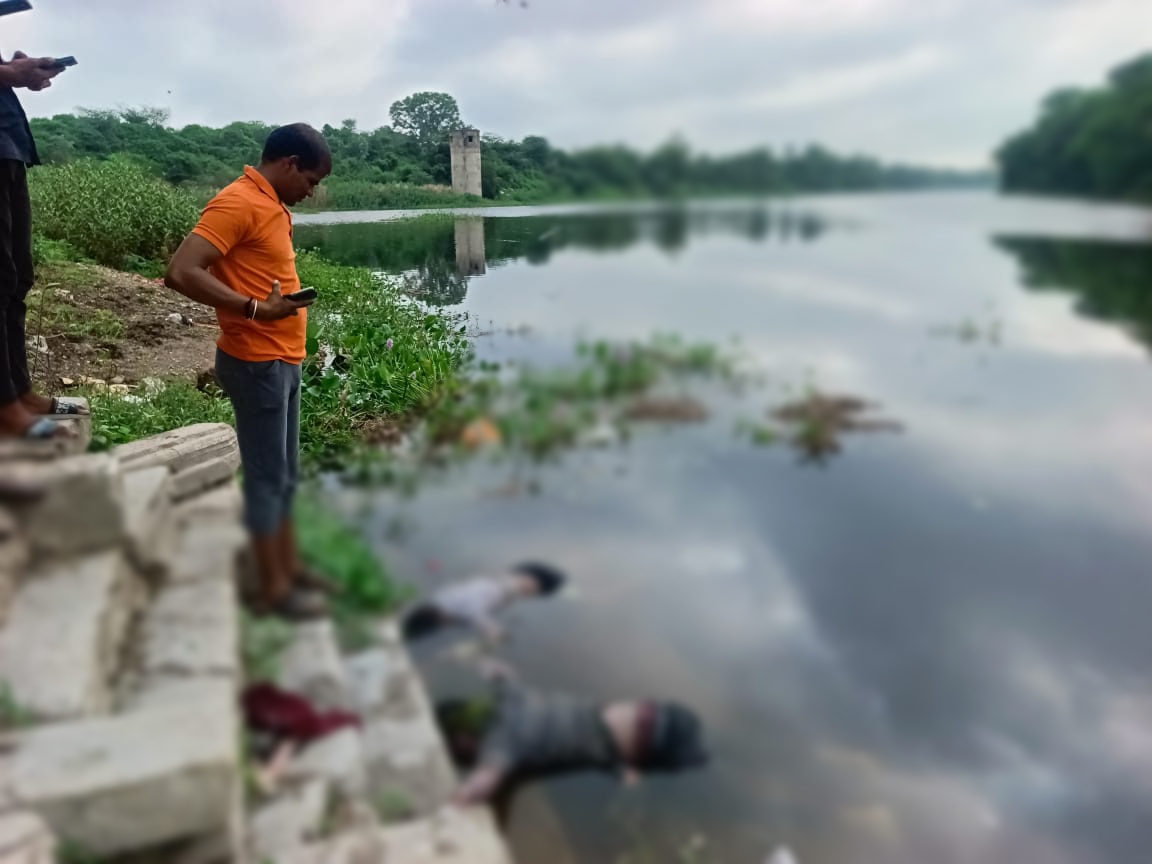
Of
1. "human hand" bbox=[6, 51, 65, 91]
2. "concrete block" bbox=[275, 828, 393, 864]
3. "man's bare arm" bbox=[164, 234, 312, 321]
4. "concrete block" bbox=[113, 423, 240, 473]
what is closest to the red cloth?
"concrete block" bbox=[275, 828, 393, 864]

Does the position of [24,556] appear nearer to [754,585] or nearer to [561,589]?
[561,589]

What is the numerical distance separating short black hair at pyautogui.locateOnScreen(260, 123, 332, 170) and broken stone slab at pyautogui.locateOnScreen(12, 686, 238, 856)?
6.65 ft

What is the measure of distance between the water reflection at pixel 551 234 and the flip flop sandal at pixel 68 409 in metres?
1.80

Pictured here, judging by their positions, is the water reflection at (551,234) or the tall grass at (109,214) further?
the tall grass at (109,214)

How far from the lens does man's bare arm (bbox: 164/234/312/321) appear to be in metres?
2.81

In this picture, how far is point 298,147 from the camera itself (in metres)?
2.74

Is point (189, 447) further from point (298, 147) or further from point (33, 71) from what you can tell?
point (298, 147)

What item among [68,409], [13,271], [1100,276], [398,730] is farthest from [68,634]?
[68,409]

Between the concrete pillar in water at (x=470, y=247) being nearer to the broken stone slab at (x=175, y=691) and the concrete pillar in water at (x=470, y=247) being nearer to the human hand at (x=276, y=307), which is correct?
the human hand at (x=276, y=307)

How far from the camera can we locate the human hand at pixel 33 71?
2.98 m

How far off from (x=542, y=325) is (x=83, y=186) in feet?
43.3

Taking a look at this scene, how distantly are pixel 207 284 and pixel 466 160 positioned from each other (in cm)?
102

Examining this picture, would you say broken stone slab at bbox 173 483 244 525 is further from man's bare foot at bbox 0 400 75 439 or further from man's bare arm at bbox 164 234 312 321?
man's bare arm at bbox 164 234 312 321

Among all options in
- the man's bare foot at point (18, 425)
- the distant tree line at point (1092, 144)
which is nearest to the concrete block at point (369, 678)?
the distant tree line at point (1092, 144)
